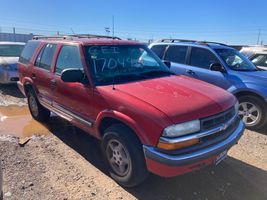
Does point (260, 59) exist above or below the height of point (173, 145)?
above

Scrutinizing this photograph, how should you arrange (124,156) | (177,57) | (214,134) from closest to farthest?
(214,134)
(124,156)
(177,57)

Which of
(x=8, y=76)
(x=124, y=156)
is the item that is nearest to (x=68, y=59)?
(x=124, y=156)

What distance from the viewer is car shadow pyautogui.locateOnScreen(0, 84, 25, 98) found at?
27.2 ft

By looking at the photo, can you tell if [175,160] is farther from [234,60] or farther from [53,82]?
[234,60]

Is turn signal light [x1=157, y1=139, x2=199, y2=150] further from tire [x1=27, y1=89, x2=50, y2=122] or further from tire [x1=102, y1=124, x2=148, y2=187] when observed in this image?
tire [x1=27, y1=89, x2=50, y2=122]

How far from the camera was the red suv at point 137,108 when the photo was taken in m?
2.85

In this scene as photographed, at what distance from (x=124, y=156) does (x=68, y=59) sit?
1922 mm

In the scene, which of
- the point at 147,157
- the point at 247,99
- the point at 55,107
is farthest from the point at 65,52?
the point at 247,99

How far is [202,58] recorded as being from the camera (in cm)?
657

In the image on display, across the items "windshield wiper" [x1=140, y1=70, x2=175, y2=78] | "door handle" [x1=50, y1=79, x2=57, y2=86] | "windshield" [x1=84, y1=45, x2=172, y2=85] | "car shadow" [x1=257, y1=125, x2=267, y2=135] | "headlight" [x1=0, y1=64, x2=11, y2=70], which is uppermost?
"windshield" [x1=84, y1=45, x2=172, y2=85]

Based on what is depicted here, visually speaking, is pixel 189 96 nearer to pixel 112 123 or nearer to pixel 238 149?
pixel 112 123

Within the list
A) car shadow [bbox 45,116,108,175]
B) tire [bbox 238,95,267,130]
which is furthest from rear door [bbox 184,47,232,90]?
car shadow [bbox 45,116,108,175]

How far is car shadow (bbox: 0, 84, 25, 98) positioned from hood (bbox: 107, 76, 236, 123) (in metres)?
5.80

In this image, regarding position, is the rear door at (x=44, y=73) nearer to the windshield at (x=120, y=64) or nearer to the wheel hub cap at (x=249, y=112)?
the windshield at (x=120, y=64)
